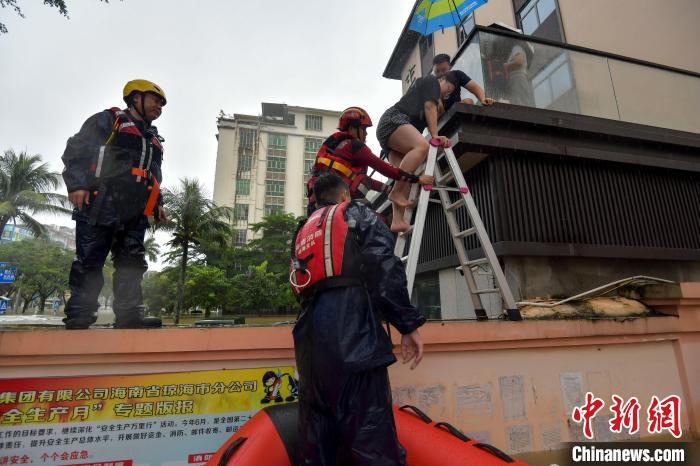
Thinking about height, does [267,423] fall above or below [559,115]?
below

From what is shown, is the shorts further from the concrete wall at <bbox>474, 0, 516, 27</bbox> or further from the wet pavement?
the concrete wall at <bbox>474, 0, 516, 27</bbox>

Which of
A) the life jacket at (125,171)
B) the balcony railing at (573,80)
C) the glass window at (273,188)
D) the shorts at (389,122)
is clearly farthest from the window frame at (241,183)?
the life jacket at (125,171)

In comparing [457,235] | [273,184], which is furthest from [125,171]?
[273,184]

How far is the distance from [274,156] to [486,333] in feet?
156

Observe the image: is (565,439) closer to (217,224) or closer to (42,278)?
(217,224)

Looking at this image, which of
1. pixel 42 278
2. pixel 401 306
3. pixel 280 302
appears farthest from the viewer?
pixel 42 278

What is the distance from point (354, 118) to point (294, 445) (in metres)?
2.89

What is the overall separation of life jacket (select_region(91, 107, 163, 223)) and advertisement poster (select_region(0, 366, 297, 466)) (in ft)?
4.14

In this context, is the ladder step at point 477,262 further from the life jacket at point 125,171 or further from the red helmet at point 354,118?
the life jacket at point 125,171

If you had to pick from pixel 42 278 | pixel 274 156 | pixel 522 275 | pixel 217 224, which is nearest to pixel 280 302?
pixel 217 224

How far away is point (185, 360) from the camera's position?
2277 millimetres

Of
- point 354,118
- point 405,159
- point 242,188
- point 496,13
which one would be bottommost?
point 405,159

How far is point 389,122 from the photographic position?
3672 millimetres

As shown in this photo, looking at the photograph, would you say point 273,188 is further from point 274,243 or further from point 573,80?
point 573,80
